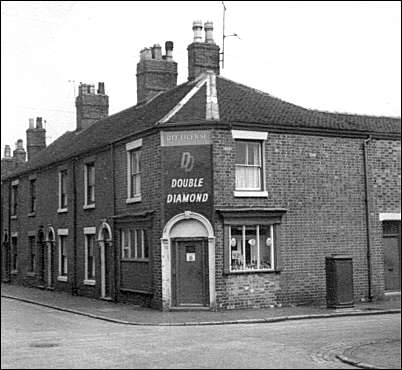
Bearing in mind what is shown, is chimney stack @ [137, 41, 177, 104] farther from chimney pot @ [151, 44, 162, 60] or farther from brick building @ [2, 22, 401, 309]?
brick building @ [2, 22, 401, 309]

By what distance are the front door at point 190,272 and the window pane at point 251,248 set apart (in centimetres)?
128

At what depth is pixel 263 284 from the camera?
775 inches

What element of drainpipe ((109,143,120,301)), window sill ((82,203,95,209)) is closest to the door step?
drainpipe ((109,143,120,301))

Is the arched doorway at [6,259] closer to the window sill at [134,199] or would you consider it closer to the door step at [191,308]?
the window sill at [134,199]

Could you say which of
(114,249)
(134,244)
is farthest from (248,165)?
(114,249)

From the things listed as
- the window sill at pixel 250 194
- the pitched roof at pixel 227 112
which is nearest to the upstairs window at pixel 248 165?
the window sill at pixel 250 194

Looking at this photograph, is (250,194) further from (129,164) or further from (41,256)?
(41,256)

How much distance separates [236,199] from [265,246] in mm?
1679

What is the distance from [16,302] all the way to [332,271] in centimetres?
1126

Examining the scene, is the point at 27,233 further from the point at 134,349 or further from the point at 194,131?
the point at 134,349

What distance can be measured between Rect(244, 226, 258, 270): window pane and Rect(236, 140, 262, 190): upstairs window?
4.12 ft

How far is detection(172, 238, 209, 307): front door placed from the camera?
63.1ft

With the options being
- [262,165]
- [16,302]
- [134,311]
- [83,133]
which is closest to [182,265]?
[134,311]

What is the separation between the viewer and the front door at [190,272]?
1923cm
